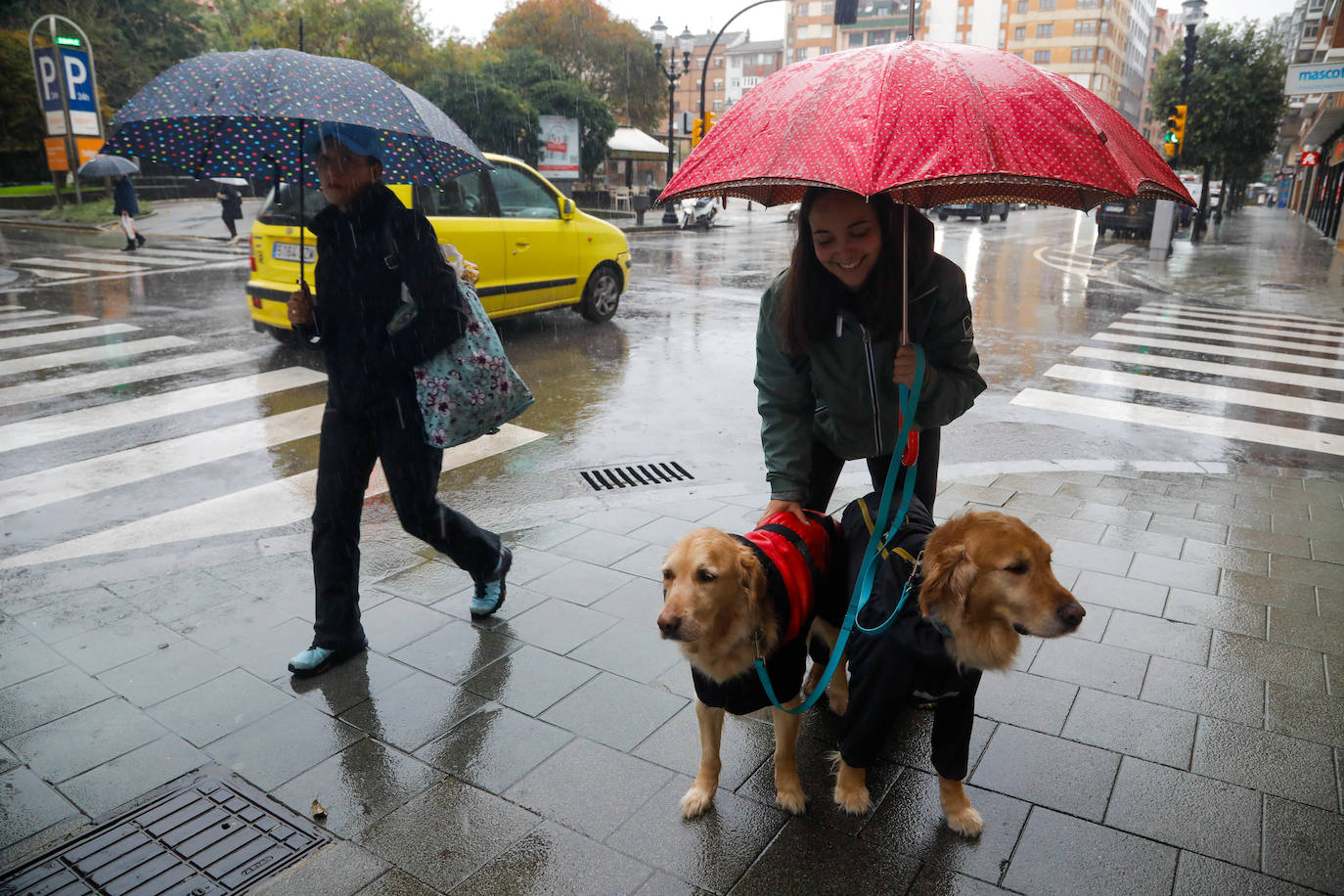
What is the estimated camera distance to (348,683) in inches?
135

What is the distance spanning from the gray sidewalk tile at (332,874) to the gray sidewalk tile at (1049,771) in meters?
1.88

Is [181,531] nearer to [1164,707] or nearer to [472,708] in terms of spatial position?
[472,708]

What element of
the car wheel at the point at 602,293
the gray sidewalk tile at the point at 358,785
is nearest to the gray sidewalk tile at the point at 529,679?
the gray sidewalk tile at the point at 358,785

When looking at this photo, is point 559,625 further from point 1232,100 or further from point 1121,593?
point 1232,100

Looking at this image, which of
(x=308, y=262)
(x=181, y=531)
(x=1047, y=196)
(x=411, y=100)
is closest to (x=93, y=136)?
(x=308, y=262)

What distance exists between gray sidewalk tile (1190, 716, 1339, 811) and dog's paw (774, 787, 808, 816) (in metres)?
1.33

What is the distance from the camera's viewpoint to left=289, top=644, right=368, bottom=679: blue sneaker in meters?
3.46

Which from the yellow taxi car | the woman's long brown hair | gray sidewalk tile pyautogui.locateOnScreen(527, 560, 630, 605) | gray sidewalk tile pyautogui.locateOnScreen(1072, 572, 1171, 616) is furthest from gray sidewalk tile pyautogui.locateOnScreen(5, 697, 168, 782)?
the yellow taxi car

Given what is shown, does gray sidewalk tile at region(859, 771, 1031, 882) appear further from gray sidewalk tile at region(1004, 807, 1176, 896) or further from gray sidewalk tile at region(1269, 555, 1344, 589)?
gray sidewalk tile at region(1269, 555, 1344, 589)

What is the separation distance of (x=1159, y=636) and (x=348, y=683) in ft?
11.1

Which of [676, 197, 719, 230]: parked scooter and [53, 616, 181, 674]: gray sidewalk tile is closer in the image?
[53, 616, 181, 674]: gray sidewalk tile

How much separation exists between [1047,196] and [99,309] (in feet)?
42.3

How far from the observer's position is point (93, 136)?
26.0m

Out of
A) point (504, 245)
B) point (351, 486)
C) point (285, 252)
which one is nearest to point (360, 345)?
point (351, 486)
